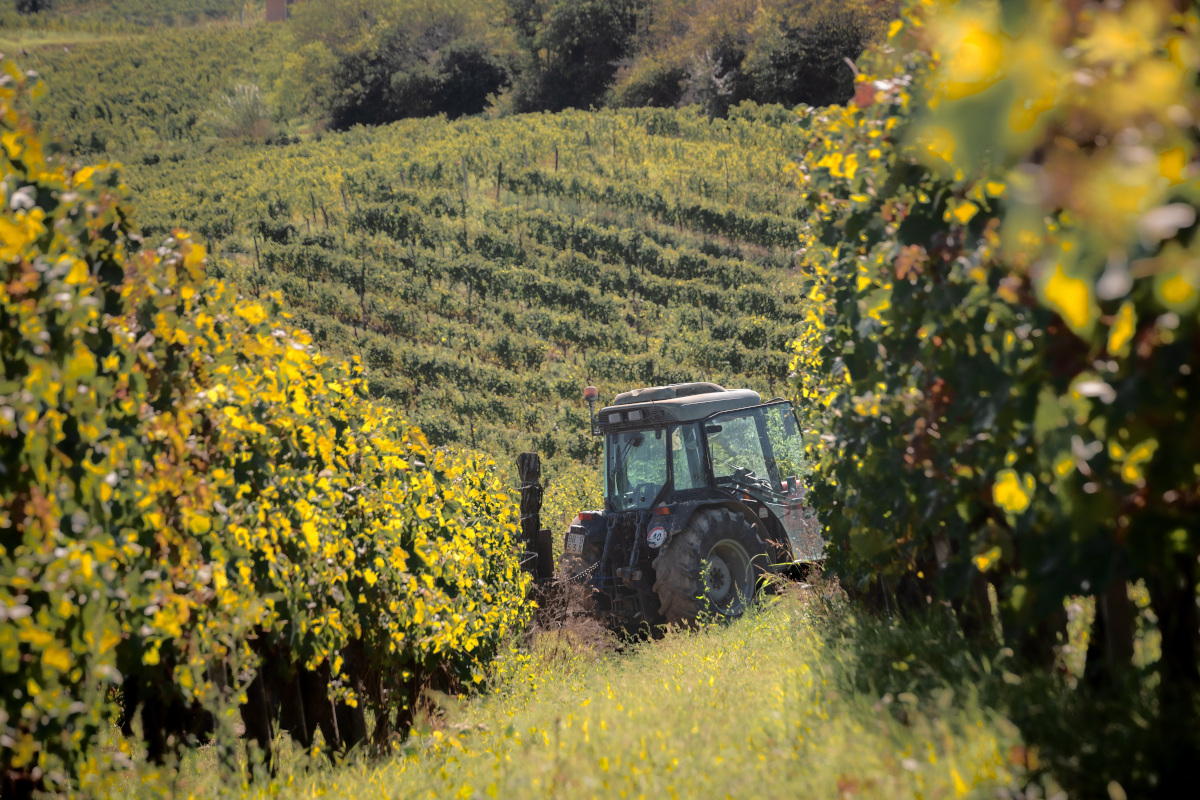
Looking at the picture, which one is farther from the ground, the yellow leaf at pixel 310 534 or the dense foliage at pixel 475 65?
the dense foliage at pixel 475 65

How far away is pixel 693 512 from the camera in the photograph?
722cm

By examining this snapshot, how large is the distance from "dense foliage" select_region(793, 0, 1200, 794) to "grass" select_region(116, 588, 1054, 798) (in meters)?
0.37

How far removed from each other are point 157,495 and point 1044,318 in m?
2.63

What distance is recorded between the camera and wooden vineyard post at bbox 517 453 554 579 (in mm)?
7719

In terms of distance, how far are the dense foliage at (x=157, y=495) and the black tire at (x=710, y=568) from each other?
2634 mm

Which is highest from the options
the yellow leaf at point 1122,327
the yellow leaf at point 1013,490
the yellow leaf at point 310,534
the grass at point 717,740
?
the yellow leaf at point 1122,327

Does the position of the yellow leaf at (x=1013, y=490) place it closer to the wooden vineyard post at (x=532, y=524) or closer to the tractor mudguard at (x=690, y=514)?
the tractor mudguard at (x=690, y=514)

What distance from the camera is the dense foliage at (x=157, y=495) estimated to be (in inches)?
82.2

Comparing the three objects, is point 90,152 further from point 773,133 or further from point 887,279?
point 887,279

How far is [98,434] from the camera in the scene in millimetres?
2277

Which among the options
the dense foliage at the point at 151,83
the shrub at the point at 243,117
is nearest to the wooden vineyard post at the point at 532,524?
the dense foliage at the point at 151,83

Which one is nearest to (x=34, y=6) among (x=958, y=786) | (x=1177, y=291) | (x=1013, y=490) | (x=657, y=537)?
(x=657, y=537)

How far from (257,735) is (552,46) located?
165ft

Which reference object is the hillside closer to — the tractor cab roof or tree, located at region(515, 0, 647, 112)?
tree, located at region(515, 0, 647, 112)
